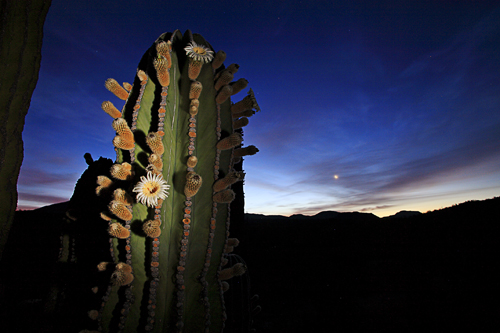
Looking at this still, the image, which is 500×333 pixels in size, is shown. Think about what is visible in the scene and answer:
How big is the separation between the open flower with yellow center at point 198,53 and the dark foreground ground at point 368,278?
1314 mm

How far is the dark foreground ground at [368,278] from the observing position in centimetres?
296

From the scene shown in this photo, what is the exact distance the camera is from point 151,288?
0.81 metres

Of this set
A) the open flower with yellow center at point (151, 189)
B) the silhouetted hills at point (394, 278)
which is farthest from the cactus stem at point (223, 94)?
the silhouetted hills at point (394, 278)

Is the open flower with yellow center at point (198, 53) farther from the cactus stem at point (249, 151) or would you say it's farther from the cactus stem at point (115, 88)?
the cactus stem at point (249, 151)

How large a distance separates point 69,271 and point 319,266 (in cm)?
696

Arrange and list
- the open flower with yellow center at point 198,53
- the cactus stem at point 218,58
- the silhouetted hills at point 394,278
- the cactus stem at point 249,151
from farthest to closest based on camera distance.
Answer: the silhouetted hills at point 394,278 → the cactus stem at point 249,151 → the cactus stem at point 218,58 → the open flower with yellow center at point 198,53

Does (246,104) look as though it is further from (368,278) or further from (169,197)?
(368,278)

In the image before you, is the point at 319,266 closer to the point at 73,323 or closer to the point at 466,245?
the point at 466,245

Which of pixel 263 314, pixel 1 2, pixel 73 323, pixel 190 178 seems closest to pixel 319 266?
pixel 263 314

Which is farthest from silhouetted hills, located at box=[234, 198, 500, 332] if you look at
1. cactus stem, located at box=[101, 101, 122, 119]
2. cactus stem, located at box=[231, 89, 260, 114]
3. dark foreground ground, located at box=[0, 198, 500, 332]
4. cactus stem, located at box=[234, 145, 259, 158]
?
cactus stem, located at box=[101, 101, 122, 119]

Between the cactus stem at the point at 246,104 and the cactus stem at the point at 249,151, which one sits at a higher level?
the cactus stem at the point at 246,104

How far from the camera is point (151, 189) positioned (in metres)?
0.81

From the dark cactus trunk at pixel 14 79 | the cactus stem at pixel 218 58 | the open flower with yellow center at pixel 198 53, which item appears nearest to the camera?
the dark cactus trunk at pixel 14 79

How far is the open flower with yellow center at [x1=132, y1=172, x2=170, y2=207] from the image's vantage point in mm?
776
